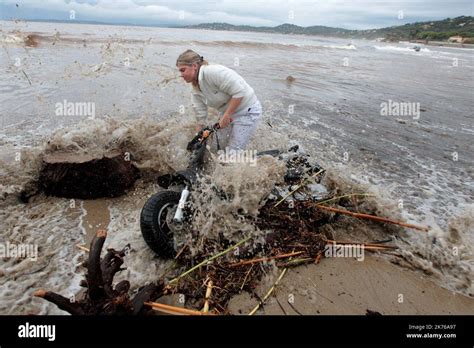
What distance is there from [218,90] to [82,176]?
2463 mm

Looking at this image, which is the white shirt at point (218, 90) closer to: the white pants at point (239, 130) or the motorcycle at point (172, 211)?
the white pants at point (239, 130)

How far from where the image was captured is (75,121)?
801 cm

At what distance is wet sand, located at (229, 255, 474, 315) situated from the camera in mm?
3141

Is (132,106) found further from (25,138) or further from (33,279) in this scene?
(33,279)

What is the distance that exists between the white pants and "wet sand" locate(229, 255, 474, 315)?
8.18 feet
